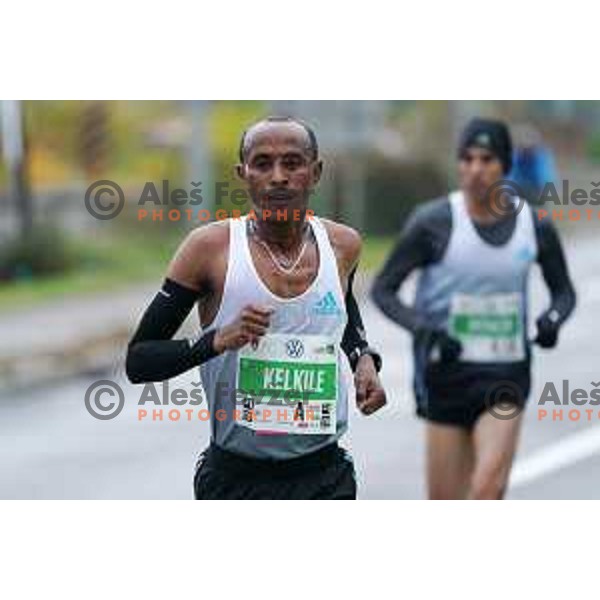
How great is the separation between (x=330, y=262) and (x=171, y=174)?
A: 323 inches

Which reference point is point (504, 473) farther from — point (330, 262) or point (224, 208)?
point (330, 262)

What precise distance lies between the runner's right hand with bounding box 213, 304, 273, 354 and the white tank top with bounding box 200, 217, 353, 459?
9cm

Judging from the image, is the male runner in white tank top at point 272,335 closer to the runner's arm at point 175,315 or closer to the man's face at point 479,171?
the runner's arm at point 175,315

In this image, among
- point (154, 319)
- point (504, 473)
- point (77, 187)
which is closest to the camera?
point (154, 319)

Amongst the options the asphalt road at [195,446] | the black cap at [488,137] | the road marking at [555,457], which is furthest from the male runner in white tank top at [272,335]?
the road marking at [555,457]

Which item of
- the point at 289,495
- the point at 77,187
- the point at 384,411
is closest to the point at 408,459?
the point at 384,411

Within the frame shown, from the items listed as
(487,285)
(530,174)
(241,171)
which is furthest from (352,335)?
(530,174)

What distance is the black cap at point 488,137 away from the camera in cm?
612

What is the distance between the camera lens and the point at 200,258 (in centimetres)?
416

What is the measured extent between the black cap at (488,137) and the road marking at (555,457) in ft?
8.24

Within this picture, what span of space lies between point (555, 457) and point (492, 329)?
107 inches

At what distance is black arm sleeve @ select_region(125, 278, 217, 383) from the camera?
4074 millimetres

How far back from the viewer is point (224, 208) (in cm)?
617

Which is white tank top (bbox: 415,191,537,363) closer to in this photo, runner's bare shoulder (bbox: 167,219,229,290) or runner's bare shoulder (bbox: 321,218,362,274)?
runner's bare shoulder (bbox: 321,218,362,274)
